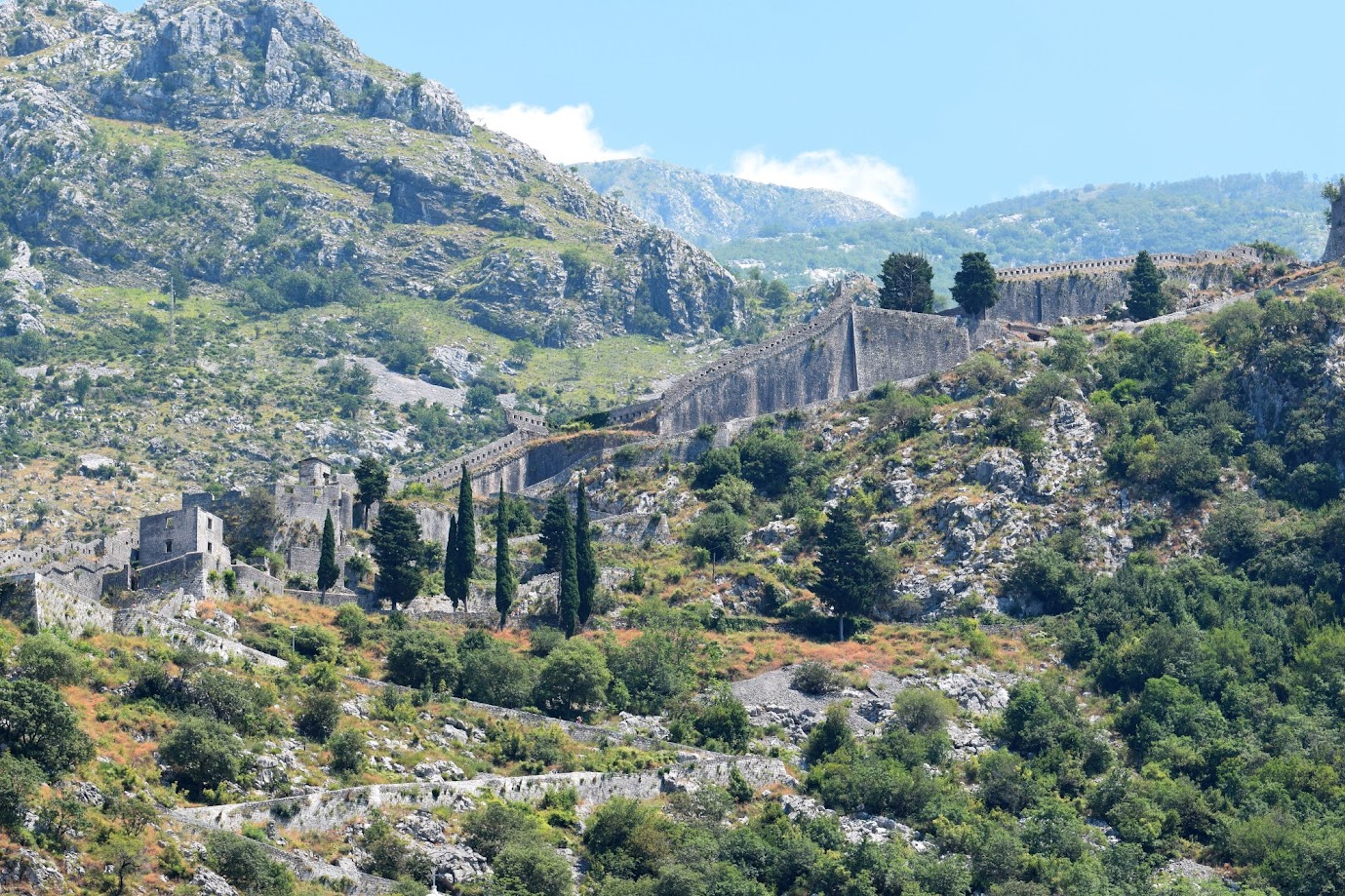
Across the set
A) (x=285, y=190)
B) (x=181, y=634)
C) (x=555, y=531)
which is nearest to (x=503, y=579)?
(x=555, y=531)

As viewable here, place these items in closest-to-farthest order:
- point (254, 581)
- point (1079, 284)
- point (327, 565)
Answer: point (254, 581)
point (327, 565)
point (1079, 284)

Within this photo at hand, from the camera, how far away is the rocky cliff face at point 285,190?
6914 inches

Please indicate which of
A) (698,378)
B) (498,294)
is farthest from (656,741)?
(498,294)

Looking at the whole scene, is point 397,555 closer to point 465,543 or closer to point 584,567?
point 465,543

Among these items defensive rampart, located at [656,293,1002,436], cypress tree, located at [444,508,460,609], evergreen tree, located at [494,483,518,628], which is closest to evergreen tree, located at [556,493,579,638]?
evergreen tree, located at [494,483,518,628]

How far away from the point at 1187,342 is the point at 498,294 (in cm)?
7562

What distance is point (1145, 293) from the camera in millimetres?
117438

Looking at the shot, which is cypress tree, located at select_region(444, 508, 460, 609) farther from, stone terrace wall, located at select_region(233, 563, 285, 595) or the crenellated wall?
the crenellated wall

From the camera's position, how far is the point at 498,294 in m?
177

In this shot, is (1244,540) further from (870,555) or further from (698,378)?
(698,378)

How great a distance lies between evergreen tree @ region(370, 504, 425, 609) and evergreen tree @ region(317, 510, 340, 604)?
2.01 metres

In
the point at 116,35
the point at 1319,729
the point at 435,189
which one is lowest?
the point at 1319,729

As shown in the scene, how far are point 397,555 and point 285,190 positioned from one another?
3804 inches

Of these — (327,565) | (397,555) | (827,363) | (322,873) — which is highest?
(827,363)
